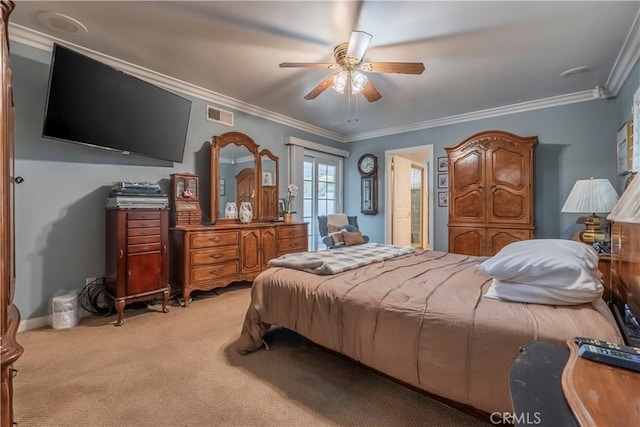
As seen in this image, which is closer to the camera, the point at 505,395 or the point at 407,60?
the point at 505,395

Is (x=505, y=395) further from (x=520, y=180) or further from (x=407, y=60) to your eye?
(x=520, y=180)

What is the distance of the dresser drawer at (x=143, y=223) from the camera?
→ 2762mm

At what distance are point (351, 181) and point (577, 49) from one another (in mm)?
3821

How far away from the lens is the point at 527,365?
77cm

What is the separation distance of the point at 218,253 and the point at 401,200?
3.75 metres

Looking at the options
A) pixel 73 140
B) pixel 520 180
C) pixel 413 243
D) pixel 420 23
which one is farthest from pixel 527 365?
A: pixel 413 243

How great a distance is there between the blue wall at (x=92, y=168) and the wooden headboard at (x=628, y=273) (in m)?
2.00

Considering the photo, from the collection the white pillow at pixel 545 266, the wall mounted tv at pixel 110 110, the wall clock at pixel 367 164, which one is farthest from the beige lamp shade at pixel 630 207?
the wall clock at pixel 367 164

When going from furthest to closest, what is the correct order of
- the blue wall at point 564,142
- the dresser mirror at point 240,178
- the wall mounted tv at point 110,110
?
the dresser mirror at point 240,178
the blue wall at point 564,142
the wall mounted tv at point 110,110

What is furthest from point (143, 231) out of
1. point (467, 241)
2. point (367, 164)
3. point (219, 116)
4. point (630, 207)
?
point (367, 164)

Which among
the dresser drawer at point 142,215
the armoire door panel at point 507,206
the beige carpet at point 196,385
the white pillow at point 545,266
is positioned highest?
the armoire door panel at point 507,206

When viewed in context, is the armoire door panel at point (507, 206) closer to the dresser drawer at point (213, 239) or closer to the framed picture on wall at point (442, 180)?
the framed picture on wall at point (442, 180)

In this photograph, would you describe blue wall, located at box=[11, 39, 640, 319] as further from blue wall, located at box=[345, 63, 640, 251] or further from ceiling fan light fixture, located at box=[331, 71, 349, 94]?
ceiling fan light fixture, located at box=[331, 71, 349, 94]

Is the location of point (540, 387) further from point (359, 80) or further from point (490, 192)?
point (490, 192)
